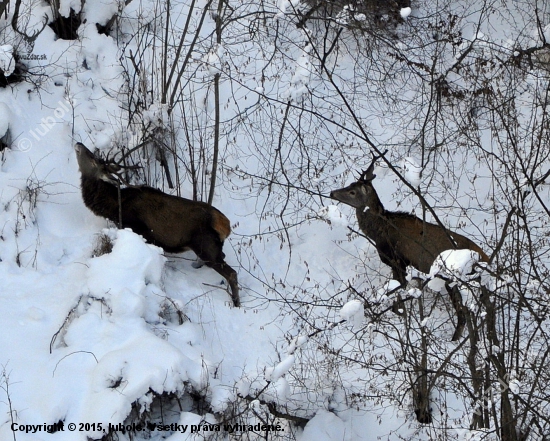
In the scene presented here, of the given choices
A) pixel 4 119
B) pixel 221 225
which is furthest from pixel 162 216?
pixel 4 119

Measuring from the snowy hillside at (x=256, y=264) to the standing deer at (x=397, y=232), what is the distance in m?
0.05

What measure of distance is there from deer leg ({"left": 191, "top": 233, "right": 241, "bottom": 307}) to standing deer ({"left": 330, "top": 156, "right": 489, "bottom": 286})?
59.1 inches

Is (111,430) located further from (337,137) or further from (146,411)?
(337,137)

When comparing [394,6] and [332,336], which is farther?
[394,6]

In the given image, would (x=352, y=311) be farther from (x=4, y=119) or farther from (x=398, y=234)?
(x=4, y=119)

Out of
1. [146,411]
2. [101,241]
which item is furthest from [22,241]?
[146,411]

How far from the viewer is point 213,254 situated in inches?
346

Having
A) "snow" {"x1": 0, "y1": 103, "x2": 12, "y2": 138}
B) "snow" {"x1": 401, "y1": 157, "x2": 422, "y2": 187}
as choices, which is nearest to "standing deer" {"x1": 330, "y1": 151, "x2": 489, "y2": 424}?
"snow" {"x1": 401, "y1": 157, "x2": 422, "y2": 187}

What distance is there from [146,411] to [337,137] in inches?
246

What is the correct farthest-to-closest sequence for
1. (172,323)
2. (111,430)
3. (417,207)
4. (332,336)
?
(417,207) < (332,336) < (172,323) < (111,430)

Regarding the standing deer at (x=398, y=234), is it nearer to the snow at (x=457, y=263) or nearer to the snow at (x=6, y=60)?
the snow at (x=457, y=263)

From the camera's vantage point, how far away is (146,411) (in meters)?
Answer: 6.77

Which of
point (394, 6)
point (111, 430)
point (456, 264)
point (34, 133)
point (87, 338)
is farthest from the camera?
point (394, 6)

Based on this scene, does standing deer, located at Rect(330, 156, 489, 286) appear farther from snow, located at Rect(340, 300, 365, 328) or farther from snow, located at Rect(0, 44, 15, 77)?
snow, located at Rect(0, 44, 15, 77)
